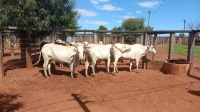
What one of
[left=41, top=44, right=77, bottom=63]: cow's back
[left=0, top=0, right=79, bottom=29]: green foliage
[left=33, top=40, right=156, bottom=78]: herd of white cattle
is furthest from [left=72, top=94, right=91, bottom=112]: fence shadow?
[left=0, top=0, right=79, bottom=29]: green foliage

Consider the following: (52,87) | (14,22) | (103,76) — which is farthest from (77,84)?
(14,22)

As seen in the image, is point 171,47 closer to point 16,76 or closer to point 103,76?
point 103,76

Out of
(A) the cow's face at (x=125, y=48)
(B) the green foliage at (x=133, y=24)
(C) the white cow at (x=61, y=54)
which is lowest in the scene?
(C) the white cow at (x=61, y=54)

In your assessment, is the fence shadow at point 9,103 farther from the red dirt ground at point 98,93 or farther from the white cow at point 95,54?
the white cow at point 95,54

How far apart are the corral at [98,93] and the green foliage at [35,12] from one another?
2384 mm

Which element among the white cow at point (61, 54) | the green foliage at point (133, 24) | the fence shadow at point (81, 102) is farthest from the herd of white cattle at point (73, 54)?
the green foliage at point (133, 24)

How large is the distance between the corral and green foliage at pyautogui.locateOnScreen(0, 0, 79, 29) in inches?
93.9

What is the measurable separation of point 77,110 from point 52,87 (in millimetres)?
2546

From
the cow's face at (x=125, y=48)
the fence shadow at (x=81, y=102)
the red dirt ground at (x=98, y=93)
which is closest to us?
the fence shadow at (x=81, y=102)

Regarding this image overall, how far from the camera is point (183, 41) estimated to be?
163ft

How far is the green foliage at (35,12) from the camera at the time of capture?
866 centimetres

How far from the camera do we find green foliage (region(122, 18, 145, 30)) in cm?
4753

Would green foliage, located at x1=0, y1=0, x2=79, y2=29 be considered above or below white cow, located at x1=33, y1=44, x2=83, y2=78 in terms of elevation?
above

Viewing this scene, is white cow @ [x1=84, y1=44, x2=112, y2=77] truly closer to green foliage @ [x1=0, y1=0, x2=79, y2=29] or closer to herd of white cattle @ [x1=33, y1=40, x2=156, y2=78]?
herd of white cattle @ [x1=33, y1=40, x2=156, y2=78]
